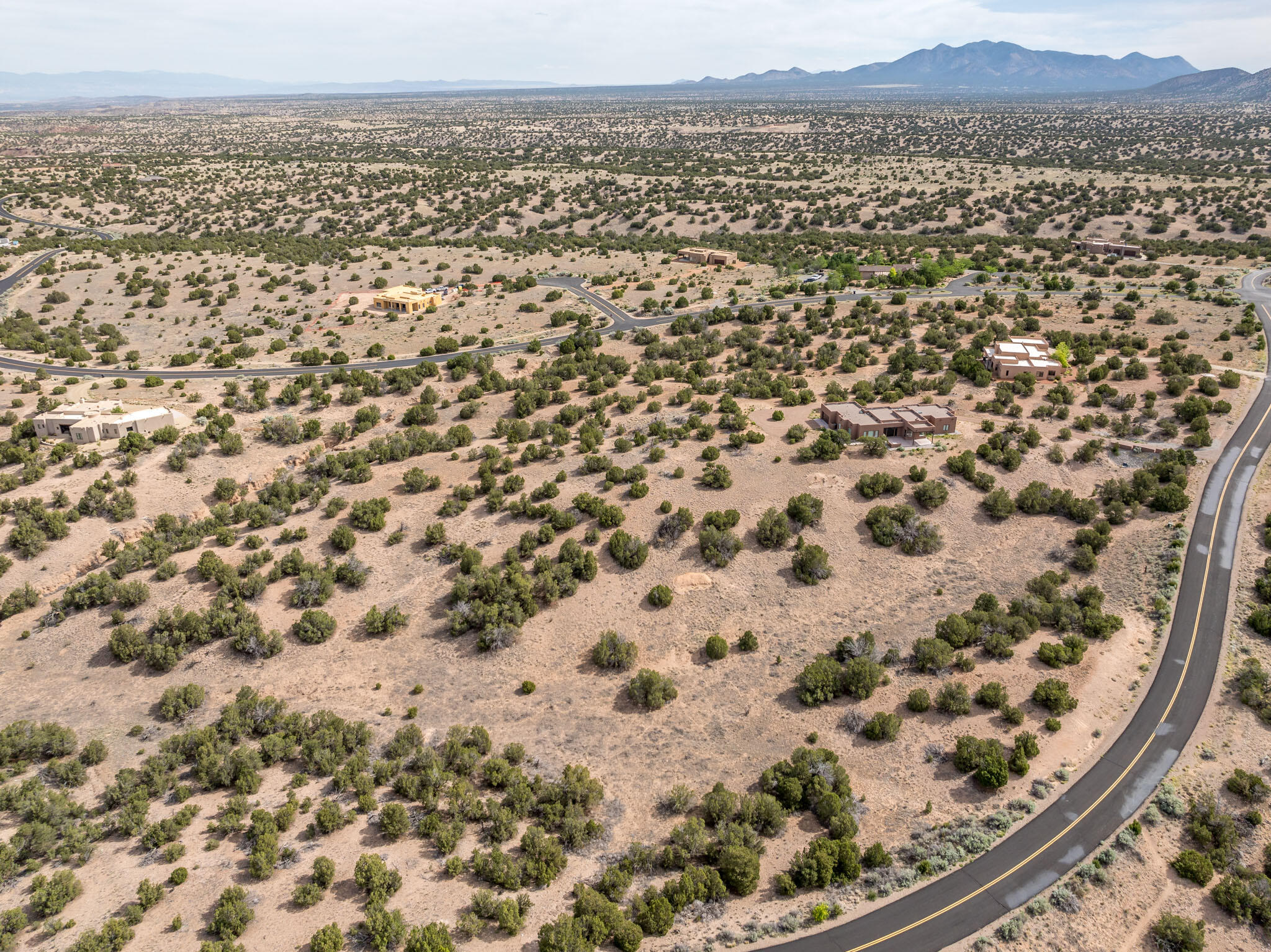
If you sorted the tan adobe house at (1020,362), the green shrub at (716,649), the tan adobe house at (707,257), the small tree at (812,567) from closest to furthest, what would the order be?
the green shrub at (716,649)
the small tree at (812,567)
the tan adobe house at (1020,362)
the tan adobe house at (707,257)

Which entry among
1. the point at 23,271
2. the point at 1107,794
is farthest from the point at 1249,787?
the point at 23,271

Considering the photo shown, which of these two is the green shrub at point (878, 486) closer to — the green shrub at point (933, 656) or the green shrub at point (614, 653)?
the green shrub at point (933, 656)

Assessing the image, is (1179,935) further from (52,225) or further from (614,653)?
(52,225)

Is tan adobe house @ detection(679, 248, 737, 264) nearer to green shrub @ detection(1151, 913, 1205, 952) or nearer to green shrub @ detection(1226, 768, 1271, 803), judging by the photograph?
green shrub @ detection(1226, 768, 1271, 803)

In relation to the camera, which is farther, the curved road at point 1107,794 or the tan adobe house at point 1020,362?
the tan adobe house at point 1020,362

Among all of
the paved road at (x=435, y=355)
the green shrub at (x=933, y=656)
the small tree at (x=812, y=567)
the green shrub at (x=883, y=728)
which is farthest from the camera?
the paved road at (x=435, y=355)

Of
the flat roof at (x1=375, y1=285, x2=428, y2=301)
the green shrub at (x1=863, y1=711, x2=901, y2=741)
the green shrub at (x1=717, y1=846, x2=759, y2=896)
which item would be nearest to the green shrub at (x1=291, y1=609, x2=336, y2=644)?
the green shrub at (x1=717, y1=846, x2=759, y2=896)

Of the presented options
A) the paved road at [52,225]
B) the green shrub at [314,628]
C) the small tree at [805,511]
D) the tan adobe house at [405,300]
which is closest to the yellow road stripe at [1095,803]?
the small tree at [805,511]
